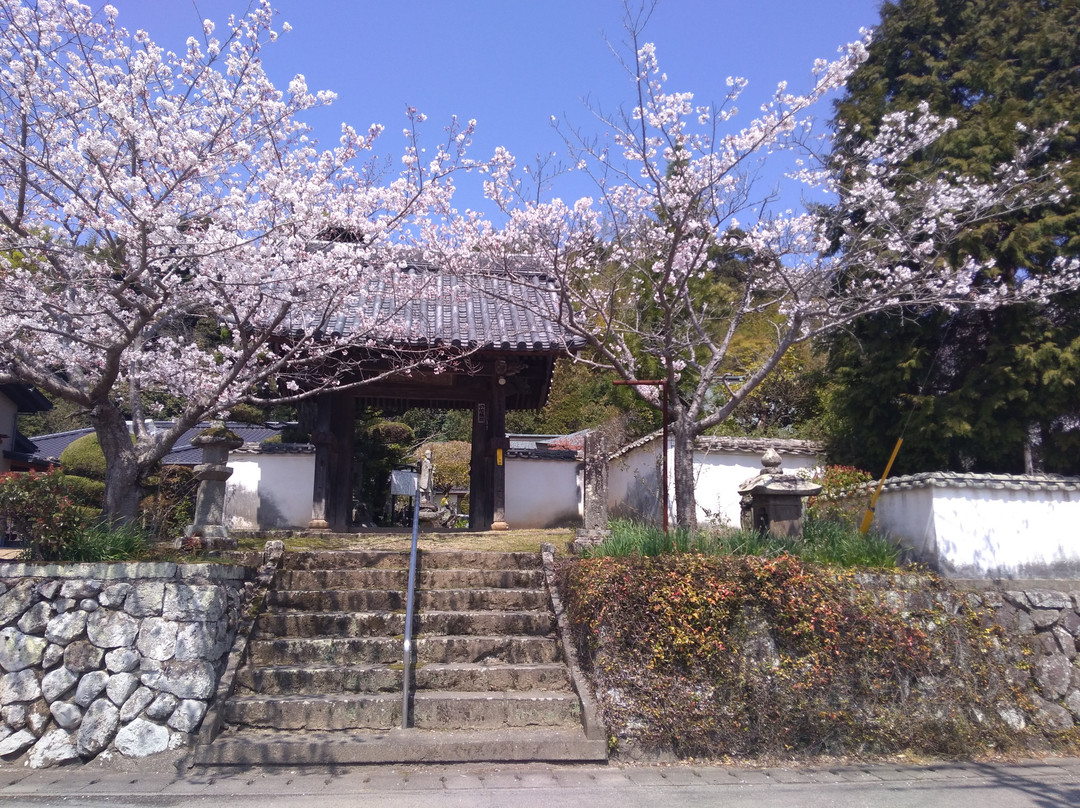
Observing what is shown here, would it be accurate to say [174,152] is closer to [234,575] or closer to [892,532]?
[234,575]

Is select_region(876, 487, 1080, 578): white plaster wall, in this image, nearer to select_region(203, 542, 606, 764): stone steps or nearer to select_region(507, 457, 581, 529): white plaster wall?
select_region(203, 542, 606, 764): stone steps

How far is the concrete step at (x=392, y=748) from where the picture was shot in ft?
18.2

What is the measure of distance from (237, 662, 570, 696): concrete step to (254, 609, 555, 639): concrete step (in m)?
0.43

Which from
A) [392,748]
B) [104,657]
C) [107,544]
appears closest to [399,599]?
[392,748]

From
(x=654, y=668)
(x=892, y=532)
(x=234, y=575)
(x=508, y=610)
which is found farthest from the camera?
(x=892, y=532)

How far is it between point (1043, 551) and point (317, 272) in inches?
308

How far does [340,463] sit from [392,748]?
620cm

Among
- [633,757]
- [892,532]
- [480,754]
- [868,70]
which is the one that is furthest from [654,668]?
[868,70]

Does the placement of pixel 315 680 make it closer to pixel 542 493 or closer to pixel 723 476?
pixel 542 493

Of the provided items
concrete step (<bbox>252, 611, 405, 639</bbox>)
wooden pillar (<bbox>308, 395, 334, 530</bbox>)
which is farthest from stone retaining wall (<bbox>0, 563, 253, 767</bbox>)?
wooden pillar (<bbox>308, 395, 334, 530</bbox>)

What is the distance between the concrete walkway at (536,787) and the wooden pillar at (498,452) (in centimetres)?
558

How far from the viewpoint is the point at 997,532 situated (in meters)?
7.41

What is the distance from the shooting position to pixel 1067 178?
880 cm

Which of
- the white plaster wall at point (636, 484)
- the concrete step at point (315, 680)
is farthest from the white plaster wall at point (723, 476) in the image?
the concrete step at point (315, 680)
